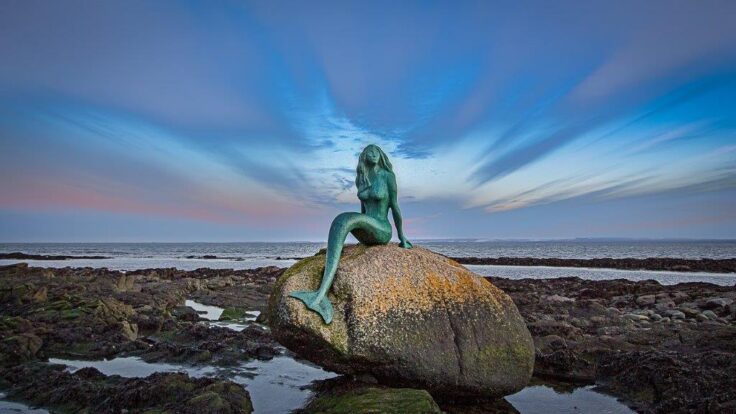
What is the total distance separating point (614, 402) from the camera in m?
6.47

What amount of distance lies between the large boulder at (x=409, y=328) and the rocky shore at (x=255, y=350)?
434 mm

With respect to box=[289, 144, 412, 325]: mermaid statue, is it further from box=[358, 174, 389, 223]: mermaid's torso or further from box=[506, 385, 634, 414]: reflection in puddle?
box=[506, 385, 634, 414]: reflection in puddle

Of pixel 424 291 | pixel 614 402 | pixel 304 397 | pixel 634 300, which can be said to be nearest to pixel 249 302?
pixel 304 397

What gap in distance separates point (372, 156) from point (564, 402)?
4648 millimetres

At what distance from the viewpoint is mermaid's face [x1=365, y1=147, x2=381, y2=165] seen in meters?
7.34

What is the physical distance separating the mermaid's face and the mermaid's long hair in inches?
1.5

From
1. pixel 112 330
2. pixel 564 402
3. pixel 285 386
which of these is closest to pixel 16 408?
pixel 285 386

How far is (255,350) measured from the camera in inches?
358

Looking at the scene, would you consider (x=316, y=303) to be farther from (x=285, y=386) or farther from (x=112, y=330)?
(x=112, y=330)

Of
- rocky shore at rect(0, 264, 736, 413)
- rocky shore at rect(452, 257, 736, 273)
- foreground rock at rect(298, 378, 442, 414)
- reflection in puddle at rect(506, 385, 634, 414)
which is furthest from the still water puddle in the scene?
rocky shore at rect(452, 257, 736, 273)

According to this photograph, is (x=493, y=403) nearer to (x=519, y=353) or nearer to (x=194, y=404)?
(x=519, y=353)

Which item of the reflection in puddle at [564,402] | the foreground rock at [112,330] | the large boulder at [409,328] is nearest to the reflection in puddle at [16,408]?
the foreground rock at [112,330]

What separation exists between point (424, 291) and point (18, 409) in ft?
18.2

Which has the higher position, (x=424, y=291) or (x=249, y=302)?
(x=424, y=291)
